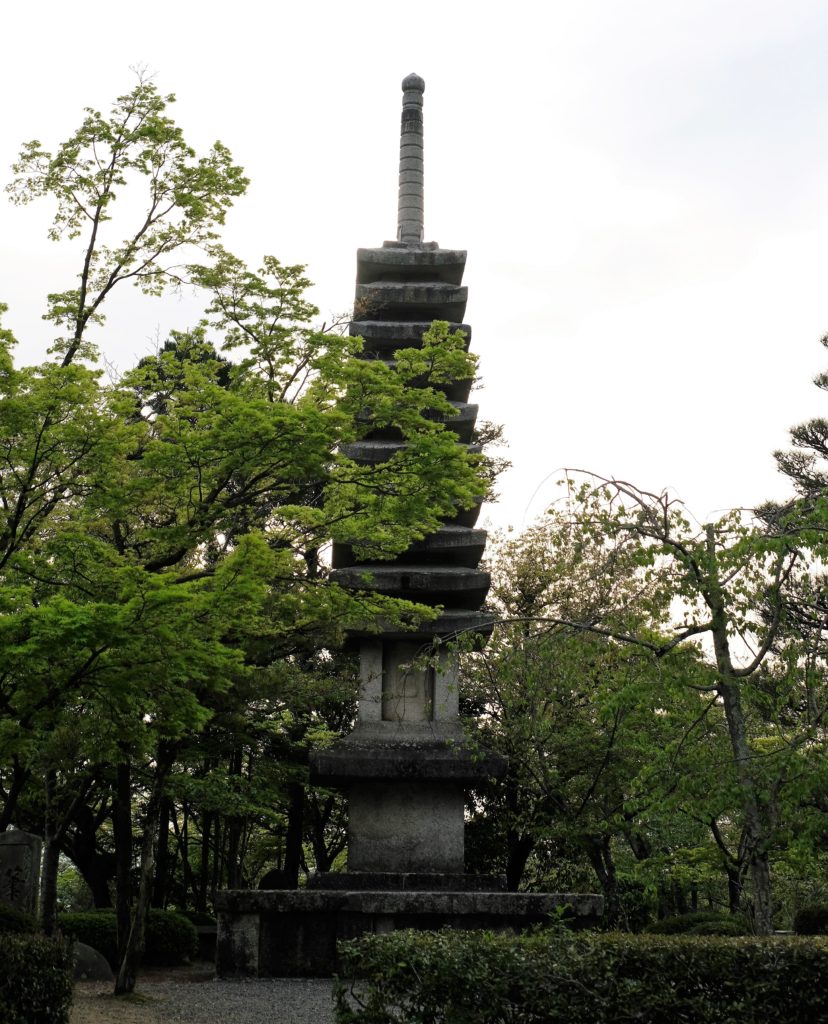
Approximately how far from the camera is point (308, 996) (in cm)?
1254

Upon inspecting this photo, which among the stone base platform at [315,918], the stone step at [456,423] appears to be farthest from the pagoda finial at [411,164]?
the stone base platform at [315,918]

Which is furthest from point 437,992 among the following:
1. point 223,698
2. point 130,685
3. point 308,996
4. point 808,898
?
point 808,898

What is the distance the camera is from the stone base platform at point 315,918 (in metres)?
14.3

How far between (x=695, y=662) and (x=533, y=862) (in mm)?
20270

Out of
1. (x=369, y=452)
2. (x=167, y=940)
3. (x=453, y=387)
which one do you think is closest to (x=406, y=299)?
(x=453, y=387)

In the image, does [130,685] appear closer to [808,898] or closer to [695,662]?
[695,662]

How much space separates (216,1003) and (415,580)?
724 centimetres

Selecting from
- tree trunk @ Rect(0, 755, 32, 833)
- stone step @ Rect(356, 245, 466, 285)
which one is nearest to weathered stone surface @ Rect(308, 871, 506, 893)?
tree trunk @ Rect(0, 755, 32, 833)

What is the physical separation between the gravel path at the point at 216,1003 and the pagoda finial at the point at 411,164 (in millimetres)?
13725

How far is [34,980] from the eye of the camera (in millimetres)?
8078

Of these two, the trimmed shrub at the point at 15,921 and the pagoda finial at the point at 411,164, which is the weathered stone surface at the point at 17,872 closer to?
the trimmed shrub at the point at 15,921

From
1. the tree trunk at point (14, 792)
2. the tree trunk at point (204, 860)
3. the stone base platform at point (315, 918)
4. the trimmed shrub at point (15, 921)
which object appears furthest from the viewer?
the tree trunk at point (204, 860)

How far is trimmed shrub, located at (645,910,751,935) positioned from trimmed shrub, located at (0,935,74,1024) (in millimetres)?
10659

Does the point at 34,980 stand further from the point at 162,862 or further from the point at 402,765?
the point at 162,862
